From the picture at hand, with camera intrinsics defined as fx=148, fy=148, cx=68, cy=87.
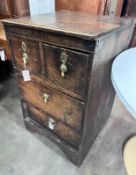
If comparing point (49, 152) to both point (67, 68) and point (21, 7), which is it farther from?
point (21, 7)

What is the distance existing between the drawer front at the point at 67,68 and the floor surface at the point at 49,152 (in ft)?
2.31

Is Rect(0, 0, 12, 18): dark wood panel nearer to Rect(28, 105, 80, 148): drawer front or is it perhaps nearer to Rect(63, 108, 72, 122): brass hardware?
Rect(28, 105, 80, 148): drawer front

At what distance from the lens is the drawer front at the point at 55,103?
89 cm

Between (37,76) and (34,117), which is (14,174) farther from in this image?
(37,76)

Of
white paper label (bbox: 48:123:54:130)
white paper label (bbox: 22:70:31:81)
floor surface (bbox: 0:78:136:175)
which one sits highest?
white paper label (bbox: 22:70:31:81)

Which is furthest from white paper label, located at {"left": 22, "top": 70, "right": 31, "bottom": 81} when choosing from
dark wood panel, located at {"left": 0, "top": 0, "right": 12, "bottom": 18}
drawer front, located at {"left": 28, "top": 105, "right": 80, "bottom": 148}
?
dark wood panel, located at {"left": 0, "top": 0, "right": 12, "bottom": 18}

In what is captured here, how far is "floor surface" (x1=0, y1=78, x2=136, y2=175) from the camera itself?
115cm

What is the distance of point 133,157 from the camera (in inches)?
49.4

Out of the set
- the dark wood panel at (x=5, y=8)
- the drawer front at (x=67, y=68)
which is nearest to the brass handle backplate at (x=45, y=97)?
the drawer front at (x=67, y=68)

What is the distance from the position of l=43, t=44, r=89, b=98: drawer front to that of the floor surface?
706 mm

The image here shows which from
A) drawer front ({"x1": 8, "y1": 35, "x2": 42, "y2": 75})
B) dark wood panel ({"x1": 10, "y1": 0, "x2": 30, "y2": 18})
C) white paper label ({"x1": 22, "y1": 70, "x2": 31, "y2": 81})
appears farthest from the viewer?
dark wood panel ({"x1": 10, "y1": 0, "x2": 30, "y2": 18})

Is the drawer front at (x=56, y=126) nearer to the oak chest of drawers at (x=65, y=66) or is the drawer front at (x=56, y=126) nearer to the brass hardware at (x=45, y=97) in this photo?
the oak chest of drawers at (x=65, y=66)

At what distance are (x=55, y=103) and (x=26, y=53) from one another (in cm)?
37

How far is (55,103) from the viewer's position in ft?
3.22
